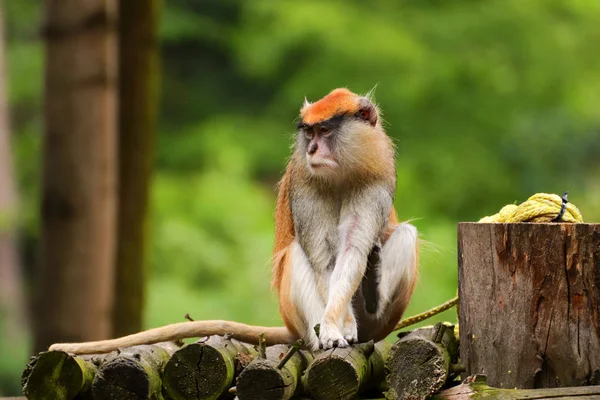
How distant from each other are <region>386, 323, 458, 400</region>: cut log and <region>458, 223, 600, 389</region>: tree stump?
236mm

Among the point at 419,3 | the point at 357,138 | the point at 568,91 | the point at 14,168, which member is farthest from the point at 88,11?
the point at 14,168

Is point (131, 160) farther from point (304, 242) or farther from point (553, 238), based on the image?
point (553, 238)

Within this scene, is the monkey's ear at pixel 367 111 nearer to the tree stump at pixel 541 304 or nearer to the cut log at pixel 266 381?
the tree stump at pixel 541 304

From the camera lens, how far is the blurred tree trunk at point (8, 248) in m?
10.4

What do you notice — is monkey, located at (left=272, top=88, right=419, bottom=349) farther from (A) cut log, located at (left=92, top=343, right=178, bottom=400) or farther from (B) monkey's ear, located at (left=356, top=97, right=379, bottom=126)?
(A) cut log, located at (left=92, top=343, right=178, bottom=400)

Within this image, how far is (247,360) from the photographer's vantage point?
3.42m

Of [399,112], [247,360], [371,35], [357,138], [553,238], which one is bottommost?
[247,360]

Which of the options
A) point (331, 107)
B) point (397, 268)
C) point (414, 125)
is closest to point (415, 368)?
point (397, 268)

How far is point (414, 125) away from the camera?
8516 millimetres

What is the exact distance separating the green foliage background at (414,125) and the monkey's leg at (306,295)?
4.02m

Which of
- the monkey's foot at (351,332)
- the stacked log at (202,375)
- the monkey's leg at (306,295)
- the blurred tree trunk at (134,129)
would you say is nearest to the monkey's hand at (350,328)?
the monkey's foot at (351,332)

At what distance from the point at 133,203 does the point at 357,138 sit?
2.50 metres

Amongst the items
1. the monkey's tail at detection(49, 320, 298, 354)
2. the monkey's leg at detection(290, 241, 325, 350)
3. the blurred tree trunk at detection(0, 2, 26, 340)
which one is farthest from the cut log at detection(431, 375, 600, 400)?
the blurred tree trunk at detection(0, 2, 26, 340)

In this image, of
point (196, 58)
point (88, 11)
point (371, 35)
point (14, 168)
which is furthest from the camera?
point (14, 168)
